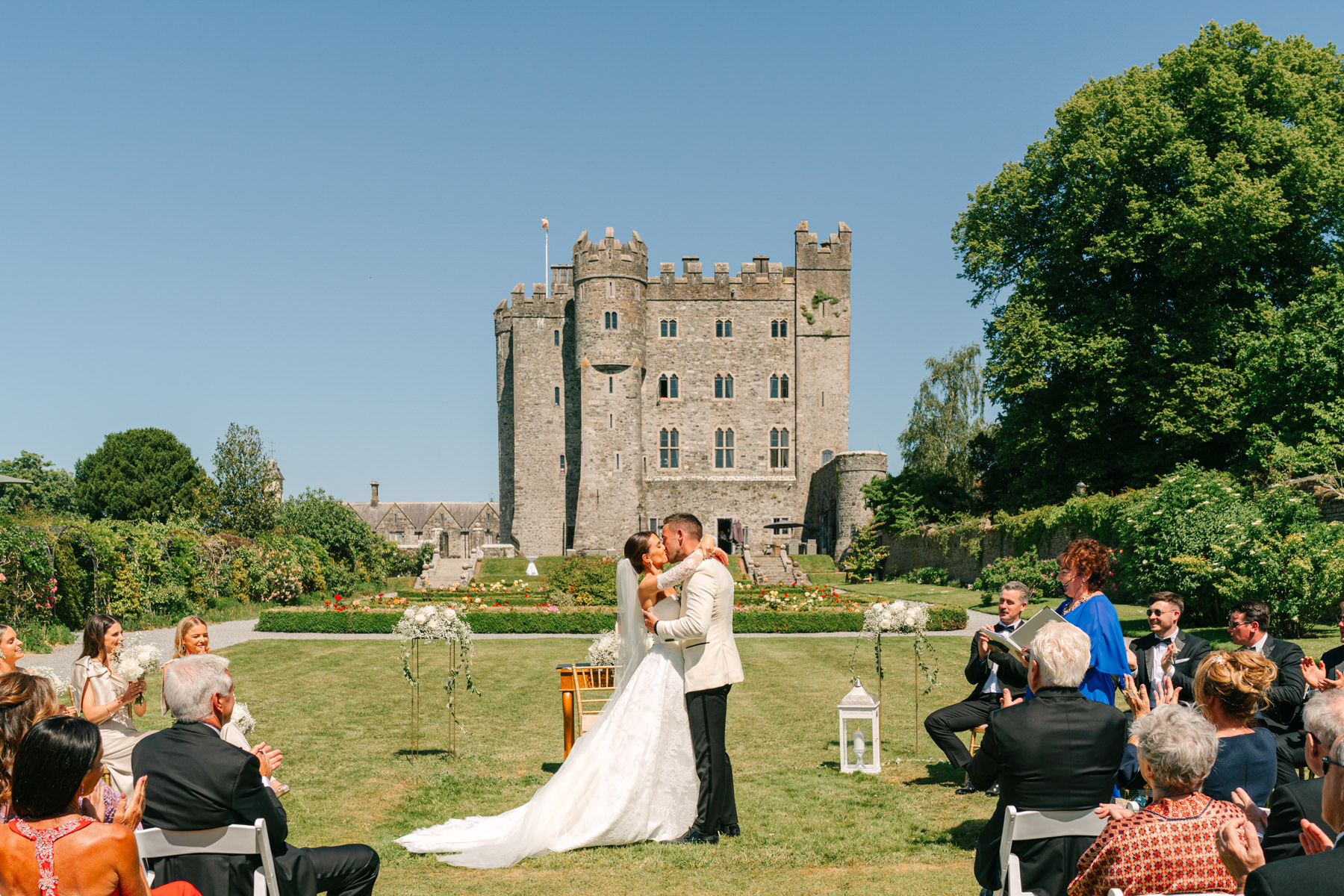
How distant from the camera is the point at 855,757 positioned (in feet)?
27.7

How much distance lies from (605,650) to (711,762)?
2833mm

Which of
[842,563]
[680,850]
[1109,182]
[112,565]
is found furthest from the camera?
[842,563]

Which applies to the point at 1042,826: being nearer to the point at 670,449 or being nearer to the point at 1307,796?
the point at 1307,796

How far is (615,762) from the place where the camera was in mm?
6195

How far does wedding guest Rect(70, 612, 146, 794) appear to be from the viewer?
17.5 ft

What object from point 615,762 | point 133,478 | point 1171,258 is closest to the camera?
point 615,762

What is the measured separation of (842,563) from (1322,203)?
71.7 ft

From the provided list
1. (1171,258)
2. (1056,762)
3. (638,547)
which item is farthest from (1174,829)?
(1171,258)

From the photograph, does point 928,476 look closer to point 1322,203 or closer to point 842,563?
point 842,563

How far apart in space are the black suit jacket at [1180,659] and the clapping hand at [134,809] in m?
5.44

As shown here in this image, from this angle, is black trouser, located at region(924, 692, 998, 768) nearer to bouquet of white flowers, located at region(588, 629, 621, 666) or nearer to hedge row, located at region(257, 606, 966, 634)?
bouquet of white flowers, located at region(588, 629, 621, 666)

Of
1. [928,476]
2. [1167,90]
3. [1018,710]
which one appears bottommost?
[1018,710]

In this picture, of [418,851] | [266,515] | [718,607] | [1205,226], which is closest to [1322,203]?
[1205,226]

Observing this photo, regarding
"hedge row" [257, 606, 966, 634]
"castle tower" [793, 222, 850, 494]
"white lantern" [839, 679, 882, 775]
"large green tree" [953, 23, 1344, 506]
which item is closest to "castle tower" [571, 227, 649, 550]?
"castle tower" [793, 222, 850, 494]
